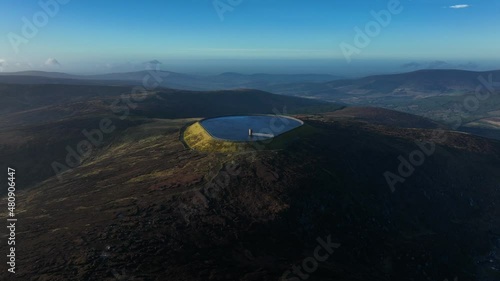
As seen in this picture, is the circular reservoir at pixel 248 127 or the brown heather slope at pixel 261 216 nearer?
the brown heather slope at pixel 261 216

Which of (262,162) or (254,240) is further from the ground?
(262,162)

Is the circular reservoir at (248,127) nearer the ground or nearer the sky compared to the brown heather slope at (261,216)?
nearer the sky

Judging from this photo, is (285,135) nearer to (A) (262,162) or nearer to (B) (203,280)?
(A) (262,162)

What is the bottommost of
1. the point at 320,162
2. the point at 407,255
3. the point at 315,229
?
the point at 407,255

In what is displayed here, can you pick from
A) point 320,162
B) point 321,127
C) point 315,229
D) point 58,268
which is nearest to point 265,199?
point 315,229
